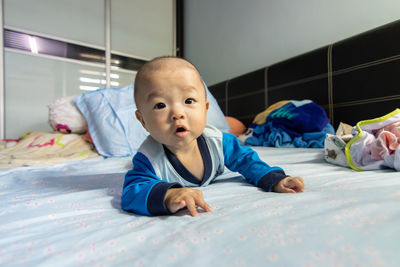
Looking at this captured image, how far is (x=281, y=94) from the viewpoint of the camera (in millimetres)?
1771

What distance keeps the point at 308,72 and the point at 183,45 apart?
7.04 ft

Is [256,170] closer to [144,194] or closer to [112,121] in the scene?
[144,194]

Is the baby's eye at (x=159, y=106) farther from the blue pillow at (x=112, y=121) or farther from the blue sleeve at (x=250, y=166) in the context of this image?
the blue pillow at (x=112, y=121)

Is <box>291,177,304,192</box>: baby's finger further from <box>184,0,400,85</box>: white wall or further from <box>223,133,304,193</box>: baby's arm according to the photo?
<box>184,0,400,85</box>: white wall

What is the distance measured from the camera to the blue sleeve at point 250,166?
1.79ft

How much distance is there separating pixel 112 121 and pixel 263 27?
5.31ft

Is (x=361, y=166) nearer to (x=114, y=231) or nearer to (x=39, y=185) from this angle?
(x=114, y=231)

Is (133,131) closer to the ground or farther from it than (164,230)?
farther from it

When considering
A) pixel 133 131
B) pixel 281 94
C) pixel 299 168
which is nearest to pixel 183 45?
pixel 281 94

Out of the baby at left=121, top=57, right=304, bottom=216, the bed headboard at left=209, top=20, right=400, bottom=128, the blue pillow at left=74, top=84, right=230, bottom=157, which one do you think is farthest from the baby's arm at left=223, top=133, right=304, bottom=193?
the bed headboard at left=209, top=20, right=400, bottom=128

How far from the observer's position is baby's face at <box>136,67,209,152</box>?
1.68 ft

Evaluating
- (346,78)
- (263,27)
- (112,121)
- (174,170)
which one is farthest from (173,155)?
→ (263,27)

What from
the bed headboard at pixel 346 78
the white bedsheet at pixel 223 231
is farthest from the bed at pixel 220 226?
the bed headboard at pixel 346 78

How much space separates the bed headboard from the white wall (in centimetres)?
22
